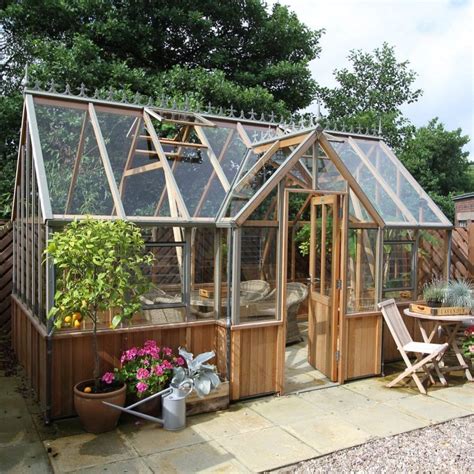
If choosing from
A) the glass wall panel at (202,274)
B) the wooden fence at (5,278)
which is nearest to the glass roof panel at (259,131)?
the glass wall panel at (202,274)

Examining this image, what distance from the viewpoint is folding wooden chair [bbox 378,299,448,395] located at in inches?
233

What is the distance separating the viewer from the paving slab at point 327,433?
4496 mm

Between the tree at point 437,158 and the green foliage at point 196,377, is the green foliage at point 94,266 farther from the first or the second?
the tree at point 437,158

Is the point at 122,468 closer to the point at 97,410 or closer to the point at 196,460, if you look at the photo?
the point at 196,460

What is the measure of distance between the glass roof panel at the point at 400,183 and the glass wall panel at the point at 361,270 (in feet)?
3.91

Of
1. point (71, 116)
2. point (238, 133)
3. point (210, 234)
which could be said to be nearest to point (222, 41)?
point (238, 133)

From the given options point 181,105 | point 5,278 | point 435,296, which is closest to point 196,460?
point 435,296

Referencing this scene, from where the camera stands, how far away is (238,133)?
286 inches

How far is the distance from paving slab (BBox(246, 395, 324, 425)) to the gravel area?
33.1 inches

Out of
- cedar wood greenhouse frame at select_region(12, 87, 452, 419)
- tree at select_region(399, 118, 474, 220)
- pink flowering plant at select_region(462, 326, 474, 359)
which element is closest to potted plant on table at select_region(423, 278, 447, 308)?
cedar wood greenhouse frame at select_region(12, 87, 452, 419)

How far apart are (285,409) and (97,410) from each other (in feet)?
6.74

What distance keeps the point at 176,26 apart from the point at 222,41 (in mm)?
1378

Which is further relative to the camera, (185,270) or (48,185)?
(185,270)

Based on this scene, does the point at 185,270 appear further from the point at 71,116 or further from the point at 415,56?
the point at 415,56
